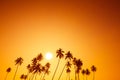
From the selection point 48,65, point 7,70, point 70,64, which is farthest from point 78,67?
point 7,70

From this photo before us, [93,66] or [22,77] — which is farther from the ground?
[93,66]

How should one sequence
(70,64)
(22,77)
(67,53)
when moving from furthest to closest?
(22,77) → (70,64) → (67,53)

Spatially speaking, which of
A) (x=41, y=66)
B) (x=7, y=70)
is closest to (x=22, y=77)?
(x=7, y=70)

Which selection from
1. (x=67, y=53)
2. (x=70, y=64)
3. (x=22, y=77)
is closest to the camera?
(x=67, y=53)

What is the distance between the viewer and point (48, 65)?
88875 millimetres

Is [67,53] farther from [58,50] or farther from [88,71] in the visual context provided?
[88,71]

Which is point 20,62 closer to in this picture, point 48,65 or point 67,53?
point 48,65

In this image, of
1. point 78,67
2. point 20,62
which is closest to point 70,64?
point 78,67

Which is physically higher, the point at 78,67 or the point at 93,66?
Answer: the point at 93,66

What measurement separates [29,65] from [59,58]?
41.6 feet

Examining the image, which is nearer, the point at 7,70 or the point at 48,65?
the point at 48,65

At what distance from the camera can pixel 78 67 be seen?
88250mm

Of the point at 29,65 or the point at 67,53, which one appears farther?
the point at 29,65

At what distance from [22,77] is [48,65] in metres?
13.7
